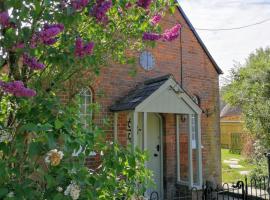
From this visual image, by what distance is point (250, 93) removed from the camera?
48.5 feet

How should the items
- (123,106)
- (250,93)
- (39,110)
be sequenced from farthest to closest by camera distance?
1. (250,93)
2. (123,106)
3. (39,110)

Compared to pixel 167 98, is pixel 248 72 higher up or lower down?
higher up

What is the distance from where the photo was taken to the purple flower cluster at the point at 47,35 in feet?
9.91

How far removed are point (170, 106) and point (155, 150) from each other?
199cm

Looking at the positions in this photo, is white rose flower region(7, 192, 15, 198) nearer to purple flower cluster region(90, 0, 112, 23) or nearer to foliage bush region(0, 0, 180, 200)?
foliage bush region(0, 0, 180, 200)

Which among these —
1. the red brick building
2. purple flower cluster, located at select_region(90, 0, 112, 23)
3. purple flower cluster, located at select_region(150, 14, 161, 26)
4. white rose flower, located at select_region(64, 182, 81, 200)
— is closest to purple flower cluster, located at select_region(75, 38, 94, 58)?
purple flower cluster, located at select_region(90, 0, 112, 23)

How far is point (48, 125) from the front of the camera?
267 cm

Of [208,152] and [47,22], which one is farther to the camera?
[208,152]

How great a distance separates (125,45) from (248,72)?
11.6 metres

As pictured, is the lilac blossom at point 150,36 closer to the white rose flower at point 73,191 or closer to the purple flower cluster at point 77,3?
the purple flower cluster at point 77,3

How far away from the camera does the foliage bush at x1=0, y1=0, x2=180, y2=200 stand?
277 cm

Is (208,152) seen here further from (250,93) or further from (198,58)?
(250,93)

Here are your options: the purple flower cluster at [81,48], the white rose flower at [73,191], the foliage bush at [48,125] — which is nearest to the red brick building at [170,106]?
the foliage bush at [48,125]

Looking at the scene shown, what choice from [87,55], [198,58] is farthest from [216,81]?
[87,55]
